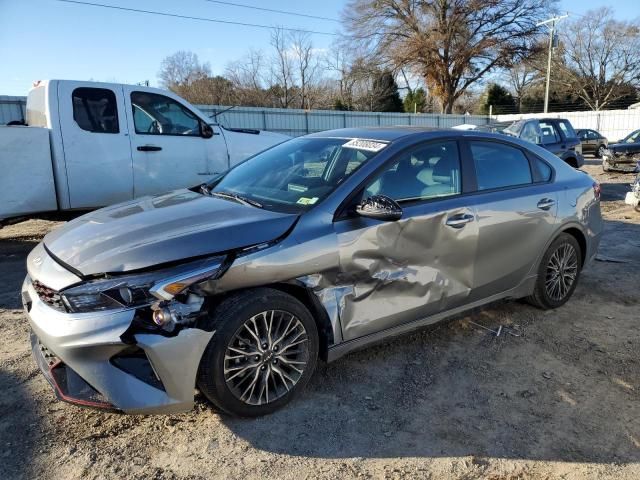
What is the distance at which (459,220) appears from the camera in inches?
146

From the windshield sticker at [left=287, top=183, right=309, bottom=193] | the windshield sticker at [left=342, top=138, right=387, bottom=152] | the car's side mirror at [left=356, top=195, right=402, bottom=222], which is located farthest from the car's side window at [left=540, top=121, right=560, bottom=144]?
the car's side mirror at [left=356, top=195, right=402, bottom=222]

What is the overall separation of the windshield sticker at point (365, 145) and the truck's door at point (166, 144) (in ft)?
12.9

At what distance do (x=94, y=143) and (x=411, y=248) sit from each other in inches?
187

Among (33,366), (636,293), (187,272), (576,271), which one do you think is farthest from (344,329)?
(636,293)

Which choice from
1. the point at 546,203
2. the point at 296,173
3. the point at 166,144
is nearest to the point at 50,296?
the point at 296,173

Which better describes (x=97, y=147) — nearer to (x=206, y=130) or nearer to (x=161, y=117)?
(x=161, y=117)

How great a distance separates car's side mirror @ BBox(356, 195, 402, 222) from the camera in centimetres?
307

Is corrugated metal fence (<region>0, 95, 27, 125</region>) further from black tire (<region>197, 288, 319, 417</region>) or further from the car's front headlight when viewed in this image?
black tire (<region>197, 288, 319, 417</region>)

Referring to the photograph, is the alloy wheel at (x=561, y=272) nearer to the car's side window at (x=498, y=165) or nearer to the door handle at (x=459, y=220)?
the car's side window at (x=498, y=165)

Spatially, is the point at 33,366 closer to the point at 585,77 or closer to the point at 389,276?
the point at 389,276

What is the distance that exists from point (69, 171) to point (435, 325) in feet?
16.1

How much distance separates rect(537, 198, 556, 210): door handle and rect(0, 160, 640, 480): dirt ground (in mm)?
1070

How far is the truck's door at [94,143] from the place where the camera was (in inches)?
251

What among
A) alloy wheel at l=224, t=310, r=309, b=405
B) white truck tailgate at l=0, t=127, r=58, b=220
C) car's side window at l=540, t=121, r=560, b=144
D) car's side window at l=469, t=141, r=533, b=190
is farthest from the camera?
car's side window at l=540, t=121, r=560, b=144
